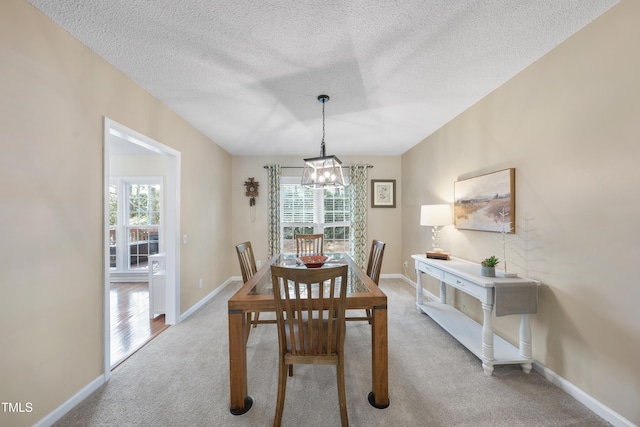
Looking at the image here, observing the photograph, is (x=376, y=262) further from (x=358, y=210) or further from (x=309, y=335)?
(x=358, y=210)

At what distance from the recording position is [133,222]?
17.1 feet

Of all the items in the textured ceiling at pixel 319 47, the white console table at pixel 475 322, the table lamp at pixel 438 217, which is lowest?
the white console table at pixel 475 322

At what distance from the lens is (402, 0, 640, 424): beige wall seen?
59.6 inches

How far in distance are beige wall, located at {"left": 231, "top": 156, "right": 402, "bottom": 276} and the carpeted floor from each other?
251cm

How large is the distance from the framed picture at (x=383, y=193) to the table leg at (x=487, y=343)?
3.20m

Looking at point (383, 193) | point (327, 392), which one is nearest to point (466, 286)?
point (327, 392)

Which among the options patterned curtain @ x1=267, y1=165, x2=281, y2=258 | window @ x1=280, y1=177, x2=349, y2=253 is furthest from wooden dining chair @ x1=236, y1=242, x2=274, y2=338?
window @ x1=280, y1=177, x2=349, y2=253

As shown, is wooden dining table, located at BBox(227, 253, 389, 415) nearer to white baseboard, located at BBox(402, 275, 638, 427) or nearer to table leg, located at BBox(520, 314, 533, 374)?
table leg, located at BBox(520, 314, 533, 374)

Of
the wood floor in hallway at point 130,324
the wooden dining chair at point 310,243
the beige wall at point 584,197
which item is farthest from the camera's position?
the wooden dining chair at point 310,243

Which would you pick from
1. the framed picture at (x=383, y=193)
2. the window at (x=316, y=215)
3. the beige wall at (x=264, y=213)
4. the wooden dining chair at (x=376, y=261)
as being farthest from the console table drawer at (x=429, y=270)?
the window at (x=316, y=215)

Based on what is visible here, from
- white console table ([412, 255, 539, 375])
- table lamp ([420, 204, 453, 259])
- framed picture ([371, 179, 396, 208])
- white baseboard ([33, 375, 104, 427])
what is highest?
framed picture ([371, 179, 396, 208])

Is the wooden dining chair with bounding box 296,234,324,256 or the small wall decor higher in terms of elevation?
the small wall decor

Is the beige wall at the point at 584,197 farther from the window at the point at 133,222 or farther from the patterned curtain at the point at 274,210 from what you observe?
the window at the point at 133,222

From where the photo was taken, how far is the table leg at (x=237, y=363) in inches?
67.3
